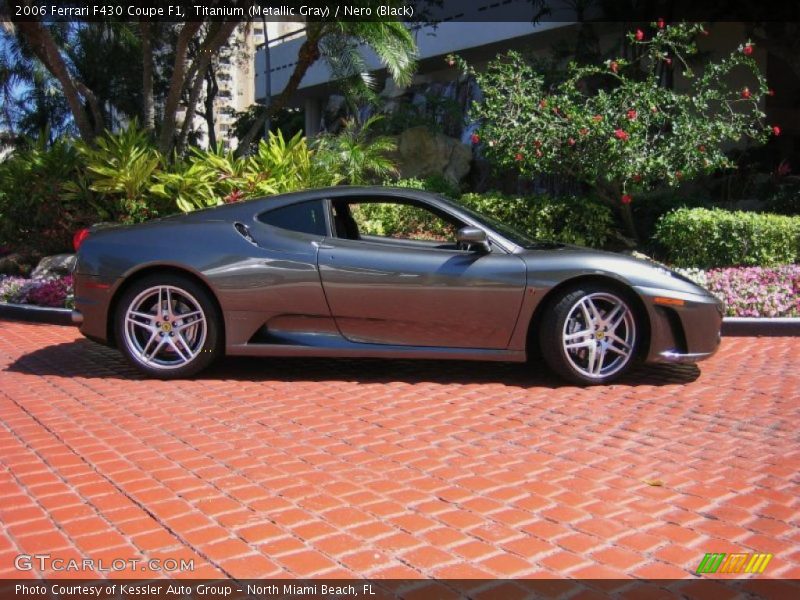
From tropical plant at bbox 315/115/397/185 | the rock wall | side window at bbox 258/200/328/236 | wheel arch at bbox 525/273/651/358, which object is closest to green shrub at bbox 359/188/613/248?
tropical plant at bbox 315/115/397/185

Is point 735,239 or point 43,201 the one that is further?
point 43,201

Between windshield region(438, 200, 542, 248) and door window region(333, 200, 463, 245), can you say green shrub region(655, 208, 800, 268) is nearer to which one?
door window region(333, 200, 463, 245)

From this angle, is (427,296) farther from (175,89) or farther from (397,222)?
(175,89)

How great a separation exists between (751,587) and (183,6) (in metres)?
11.5

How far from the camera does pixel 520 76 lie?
1068cm

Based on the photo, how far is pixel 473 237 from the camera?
5344mm

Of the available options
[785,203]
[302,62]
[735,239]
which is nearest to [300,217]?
[735,239]

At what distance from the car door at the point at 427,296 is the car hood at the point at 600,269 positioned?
11cm

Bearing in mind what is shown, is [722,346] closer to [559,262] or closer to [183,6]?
[559,262]

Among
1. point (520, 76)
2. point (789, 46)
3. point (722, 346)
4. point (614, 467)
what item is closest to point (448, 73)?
point (789, 46)

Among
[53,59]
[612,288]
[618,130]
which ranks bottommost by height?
[612,288]

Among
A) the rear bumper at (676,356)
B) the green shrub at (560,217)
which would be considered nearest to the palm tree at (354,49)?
the green shrub at (560,217)

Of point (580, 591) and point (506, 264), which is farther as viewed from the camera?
point (506, 264)

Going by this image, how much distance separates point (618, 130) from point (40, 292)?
6.93 meters
